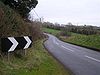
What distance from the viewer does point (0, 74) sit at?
934 cm

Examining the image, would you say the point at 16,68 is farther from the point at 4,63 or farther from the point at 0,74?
the point at 0,74

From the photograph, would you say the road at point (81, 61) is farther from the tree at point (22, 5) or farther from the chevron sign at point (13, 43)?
the tree at point (22, 5)

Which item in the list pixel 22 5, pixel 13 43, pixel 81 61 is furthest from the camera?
pixel 22 5

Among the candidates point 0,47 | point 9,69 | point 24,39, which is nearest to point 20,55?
point 24,39

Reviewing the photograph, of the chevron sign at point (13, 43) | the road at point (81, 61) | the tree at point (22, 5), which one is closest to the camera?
the chevron sign at point (13, 43)

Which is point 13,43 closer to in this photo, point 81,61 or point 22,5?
point 81,61

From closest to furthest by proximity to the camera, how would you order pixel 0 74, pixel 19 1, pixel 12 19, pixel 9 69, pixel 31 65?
pixel 0 74 < pixel 9 69 < pixel 31 65 < pixel 12 19 < pixel 19 1

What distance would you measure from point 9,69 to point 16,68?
21.9 inches

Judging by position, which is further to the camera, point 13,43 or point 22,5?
point 22,5

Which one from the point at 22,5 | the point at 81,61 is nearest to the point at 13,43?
the point at 81,61

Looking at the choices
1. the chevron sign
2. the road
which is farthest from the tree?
the chevron sign

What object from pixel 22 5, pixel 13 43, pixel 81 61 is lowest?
pixel 81 61

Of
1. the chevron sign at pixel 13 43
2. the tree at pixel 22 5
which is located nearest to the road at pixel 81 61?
the chevron sign at pixel 13 43

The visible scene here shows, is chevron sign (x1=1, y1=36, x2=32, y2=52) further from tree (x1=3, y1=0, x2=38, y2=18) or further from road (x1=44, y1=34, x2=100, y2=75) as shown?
tree (x1=3, y1=0, x2=38, y2=18)
